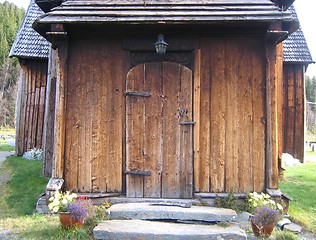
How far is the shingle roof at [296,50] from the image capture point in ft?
43.8

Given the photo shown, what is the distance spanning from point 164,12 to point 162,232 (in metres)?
3.51

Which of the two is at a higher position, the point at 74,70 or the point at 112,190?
the point at 74,70

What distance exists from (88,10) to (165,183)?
325cm

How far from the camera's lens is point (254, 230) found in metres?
4.96

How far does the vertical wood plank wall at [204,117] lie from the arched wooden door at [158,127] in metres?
0.17

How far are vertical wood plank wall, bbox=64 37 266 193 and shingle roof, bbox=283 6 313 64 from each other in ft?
25.9

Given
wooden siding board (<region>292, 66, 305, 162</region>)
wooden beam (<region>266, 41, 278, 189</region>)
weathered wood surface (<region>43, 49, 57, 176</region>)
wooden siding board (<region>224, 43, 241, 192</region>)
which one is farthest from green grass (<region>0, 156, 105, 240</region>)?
wooden siding board (<region>292, 66, 305, 162</region>)

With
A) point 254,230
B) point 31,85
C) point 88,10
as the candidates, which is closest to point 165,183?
point 254,230

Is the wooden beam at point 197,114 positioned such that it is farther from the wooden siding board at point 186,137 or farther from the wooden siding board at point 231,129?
the wooden siding board at point 231,129

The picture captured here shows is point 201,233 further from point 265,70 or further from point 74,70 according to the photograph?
point 74,70

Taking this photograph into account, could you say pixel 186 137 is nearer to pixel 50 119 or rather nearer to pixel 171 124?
pixel 171 124

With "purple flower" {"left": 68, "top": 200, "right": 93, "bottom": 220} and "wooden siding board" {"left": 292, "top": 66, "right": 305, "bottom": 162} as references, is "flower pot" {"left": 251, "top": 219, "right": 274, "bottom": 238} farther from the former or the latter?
"wooden siding board" {"left": 292, "top": 66, "right": 305, "bottom": 162}

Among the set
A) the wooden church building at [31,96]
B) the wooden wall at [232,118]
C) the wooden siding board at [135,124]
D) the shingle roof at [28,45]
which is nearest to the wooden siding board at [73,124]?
the wooden siding board at [135,124]

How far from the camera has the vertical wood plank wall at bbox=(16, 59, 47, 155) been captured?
1377 cm
